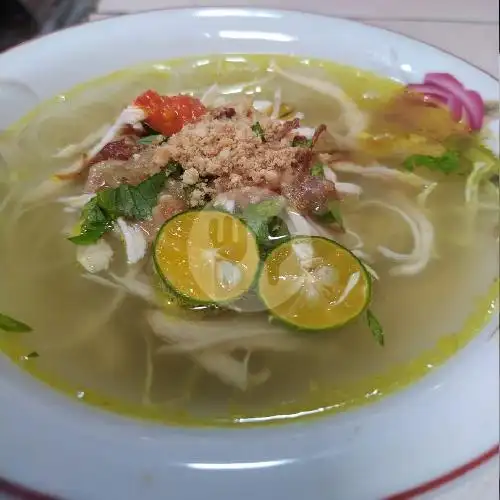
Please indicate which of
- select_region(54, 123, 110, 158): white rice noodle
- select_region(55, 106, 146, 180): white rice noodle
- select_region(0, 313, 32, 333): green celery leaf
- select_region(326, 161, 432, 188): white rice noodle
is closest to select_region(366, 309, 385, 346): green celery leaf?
select_region(326, 161, 432, 188): white rice noodle

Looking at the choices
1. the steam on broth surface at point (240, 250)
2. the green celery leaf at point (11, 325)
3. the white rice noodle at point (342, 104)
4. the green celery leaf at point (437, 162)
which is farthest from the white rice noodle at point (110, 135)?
the green celery leaf at point (437, 162)

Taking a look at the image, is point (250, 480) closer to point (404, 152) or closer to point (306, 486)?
point (306, 486)

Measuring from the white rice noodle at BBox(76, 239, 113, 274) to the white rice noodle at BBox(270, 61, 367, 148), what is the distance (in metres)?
0.83

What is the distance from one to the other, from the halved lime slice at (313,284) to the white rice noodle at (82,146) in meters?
0.76

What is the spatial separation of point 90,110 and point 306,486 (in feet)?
4.70

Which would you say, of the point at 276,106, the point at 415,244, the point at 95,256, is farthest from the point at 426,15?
the point at 95,256

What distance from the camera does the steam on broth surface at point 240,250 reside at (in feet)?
4.06

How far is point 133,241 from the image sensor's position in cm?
147

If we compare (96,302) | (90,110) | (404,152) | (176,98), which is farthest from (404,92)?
(96,302)

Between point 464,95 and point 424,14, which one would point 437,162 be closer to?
point 464,95

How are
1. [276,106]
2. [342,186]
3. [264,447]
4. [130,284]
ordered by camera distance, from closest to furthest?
1. [264,447]
2. [130,284]
3. [342,186]
4. [276,106]

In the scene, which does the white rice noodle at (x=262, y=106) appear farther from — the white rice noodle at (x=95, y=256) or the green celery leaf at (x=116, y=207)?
the white rice noodle at (x=95, y=256)

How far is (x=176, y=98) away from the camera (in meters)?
1.78

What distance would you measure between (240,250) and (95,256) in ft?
1.27
